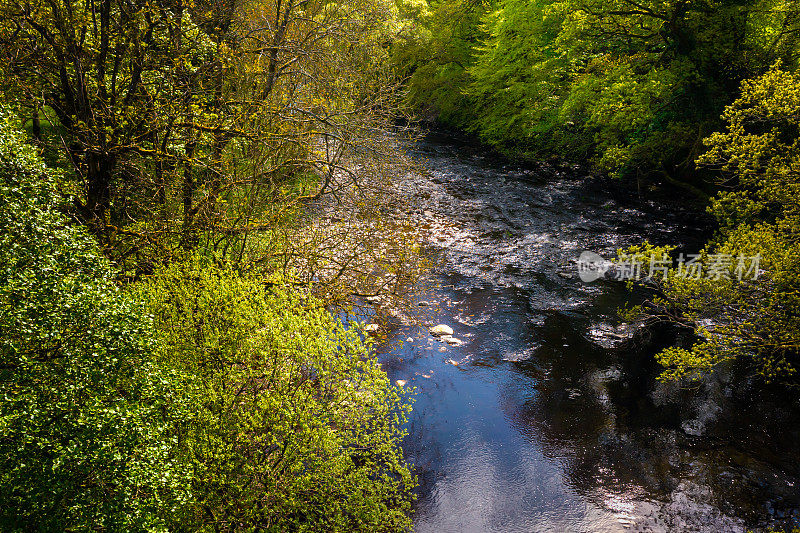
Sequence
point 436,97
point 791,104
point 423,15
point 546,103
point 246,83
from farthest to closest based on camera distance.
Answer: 1. point 436,97
2. point 423,15
3. point 546,103
4. point 246,83
5. point 791,104

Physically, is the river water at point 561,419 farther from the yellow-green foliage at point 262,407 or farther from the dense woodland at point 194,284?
the yellow-green foliage at point 262,407

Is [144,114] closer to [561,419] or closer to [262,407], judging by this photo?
[262,407]

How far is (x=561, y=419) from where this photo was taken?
365 inches

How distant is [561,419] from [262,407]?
20.7ft

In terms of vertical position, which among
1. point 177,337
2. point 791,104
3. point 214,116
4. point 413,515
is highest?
point 791,104

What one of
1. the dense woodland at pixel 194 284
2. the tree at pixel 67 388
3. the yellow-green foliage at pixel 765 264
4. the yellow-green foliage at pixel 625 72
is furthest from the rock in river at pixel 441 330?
the yellow-green foliage at pixel 625 72

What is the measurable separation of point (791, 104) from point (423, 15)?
90.9 feet

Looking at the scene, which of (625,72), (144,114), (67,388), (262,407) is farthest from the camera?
(625,72)

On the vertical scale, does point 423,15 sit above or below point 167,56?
above

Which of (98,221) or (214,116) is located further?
(214,116)

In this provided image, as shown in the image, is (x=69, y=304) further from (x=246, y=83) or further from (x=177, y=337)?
(x=246, y=83)

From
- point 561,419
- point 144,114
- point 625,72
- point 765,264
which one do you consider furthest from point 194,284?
point 625,72

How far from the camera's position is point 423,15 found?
3178cm

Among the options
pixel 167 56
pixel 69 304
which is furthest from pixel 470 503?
pixel 167 56
